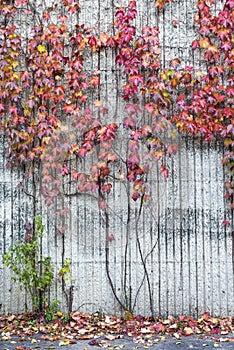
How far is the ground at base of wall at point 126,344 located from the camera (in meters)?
4.87

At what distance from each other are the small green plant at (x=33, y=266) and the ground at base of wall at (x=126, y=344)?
0.63 meters

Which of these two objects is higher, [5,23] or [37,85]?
[5,23]

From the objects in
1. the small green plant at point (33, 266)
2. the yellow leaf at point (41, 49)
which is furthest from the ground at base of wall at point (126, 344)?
the yellow leaf at point (41, 49)

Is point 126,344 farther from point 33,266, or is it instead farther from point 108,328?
point 33,266

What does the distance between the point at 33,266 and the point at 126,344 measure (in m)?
1.32

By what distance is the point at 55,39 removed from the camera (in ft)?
19.4

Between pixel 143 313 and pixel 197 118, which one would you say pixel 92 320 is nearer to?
pixel 143 313

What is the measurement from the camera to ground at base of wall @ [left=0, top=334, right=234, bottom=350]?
4867mm

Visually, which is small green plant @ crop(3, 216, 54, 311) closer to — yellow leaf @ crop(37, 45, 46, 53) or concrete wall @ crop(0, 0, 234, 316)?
concrete wall @ crop(0, 0, 234, 316)

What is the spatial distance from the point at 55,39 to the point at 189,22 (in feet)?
4.78

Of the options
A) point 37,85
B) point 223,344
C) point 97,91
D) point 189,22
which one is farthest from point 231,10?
point 223,344

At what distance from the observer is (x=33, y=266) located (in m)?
5.70

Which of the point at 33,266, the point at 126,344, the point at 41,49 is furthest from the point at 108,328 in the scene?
the point at 41,49

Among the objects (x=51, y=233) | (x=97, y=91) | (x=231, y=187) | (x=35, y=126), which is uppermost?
(x=97, y=91)
